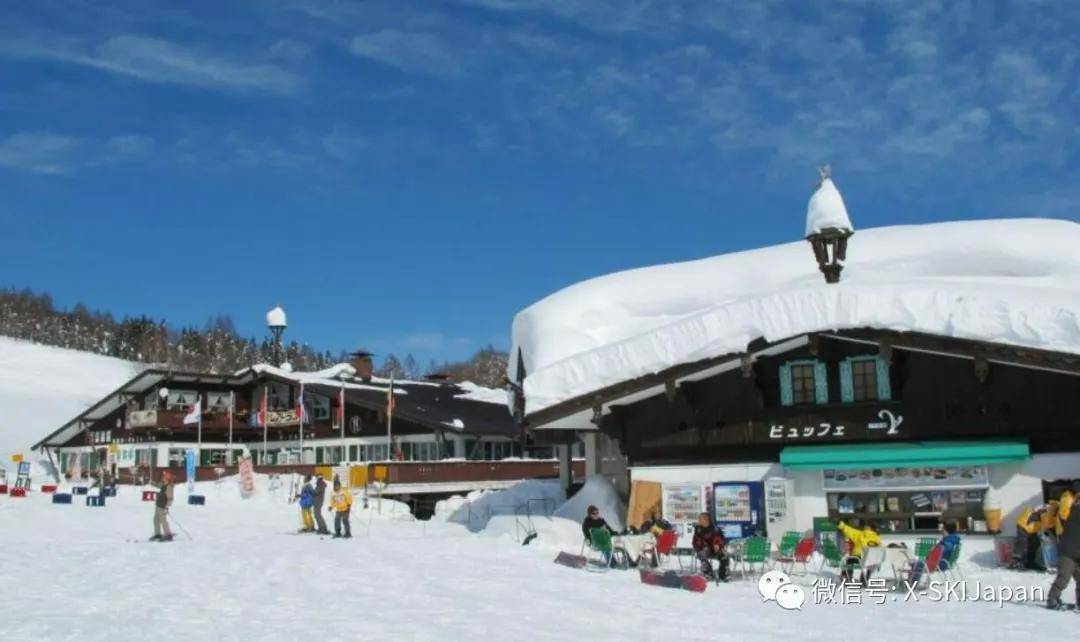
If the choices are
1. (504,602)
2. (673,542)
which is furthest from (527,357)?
(504,602)

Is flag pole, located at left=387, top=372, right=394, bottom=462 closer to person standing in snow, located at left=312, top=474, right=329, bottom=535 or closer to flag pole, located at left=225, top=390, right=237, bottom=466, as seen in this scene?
flag pole, located at left=225, top=390, right=237, bottom=466

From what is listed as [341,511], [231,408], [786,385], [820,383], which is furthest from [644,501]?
[231,408]

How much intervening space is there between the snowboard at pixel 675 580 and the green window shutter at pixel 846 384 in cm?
628

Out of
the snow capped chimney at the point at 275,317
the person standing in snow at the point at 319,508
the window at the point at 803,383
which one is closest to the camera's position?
the window at the point at 803,383

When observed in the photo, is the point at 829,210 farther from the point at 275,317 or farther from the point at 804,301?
the point at 275,317

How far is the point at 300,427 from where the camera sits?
49375mm

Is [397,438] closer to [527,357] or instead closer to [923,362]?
[527,357]

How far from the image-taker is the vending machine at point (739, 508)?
20.5 m

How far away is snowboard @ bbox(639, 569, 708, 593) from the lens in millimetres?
14803

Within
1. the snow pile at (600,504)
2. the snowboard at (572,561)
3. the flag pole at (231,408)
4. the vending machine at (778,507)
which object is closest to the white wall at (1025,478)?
the vending machine at (778,507)

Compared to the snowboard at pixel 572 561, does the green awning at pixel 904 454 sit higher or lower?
higher

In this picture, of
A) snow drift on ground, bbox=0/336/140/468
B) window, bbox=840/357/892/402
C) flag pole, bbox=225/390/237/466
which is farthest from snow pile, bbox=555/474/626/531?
snow drift on ground, bbox=0/336/140/468

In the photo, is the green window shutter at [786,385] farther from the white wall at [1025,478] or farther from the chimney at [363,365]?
the chimney at [363,365]

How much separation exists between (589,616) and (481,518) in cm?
1825
